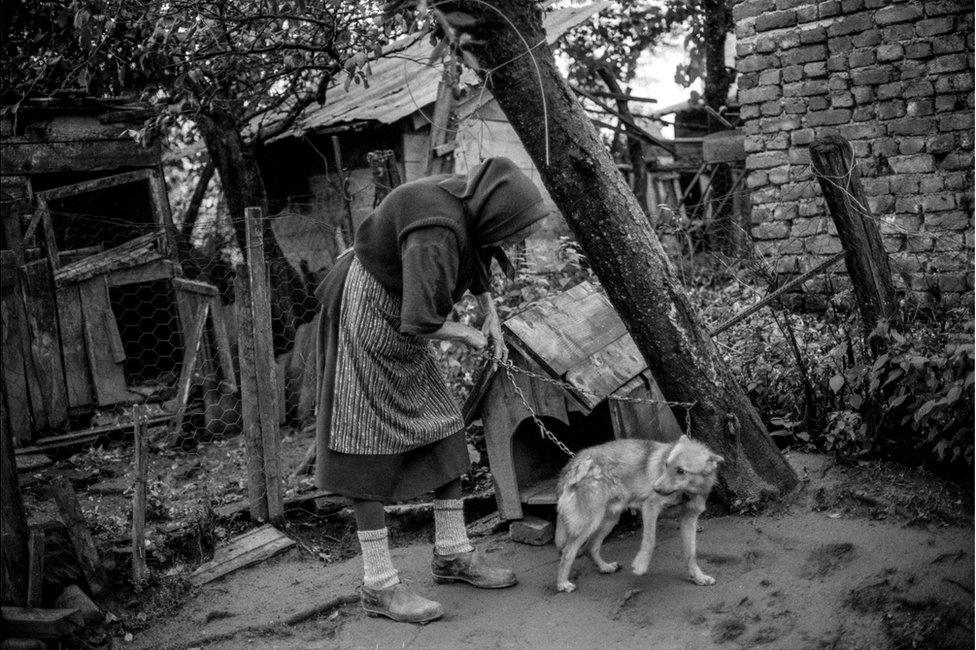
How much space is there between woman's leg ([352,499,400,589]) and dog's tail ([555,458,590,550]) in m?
0.81

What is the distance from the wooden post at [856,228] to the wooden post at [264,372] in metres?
3.09

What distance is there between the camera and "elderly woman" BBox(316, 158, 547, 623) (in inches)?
142

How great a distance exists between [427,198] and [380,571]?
66.9 inches

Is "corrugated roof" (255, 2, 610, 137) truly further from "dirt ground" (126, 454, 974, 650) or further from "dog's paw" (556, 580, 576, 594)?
"dog's paw" (556, 580, 576, 594)

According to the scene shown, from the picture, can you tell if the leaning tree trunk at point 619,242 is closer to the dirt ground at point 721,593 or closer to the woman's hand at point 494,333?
the dirt ground at point 721,593

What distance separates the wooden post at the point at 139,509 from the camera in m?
4.50

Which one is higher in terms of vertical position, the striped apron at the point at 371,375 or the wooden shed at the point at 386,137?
the wooden shed at the point at 386,137

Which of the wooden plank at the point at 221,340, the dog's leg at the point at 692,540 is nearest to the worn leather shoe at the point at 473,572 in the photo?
the dog's leg at the point at 692,540

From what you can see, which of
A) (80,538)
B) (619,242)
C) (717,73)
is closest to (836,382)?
(619,242)

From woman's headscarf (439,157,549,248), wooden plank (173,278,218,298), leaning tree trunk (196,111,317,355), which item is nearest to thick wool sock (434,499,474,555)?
woman's headscarf (439,157,549,248)

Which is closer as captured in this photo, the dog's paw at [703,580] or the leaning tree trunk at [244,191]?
the dog's paw at [703,580]

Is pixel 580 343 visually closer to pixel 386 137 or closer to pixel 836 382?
pixel 836 382

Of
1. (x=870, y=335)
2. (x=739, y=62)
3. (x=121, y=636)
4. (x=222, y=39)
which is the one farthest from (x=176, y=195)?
(x=870, y=335)

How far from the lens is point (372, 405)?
3895 millimetres
